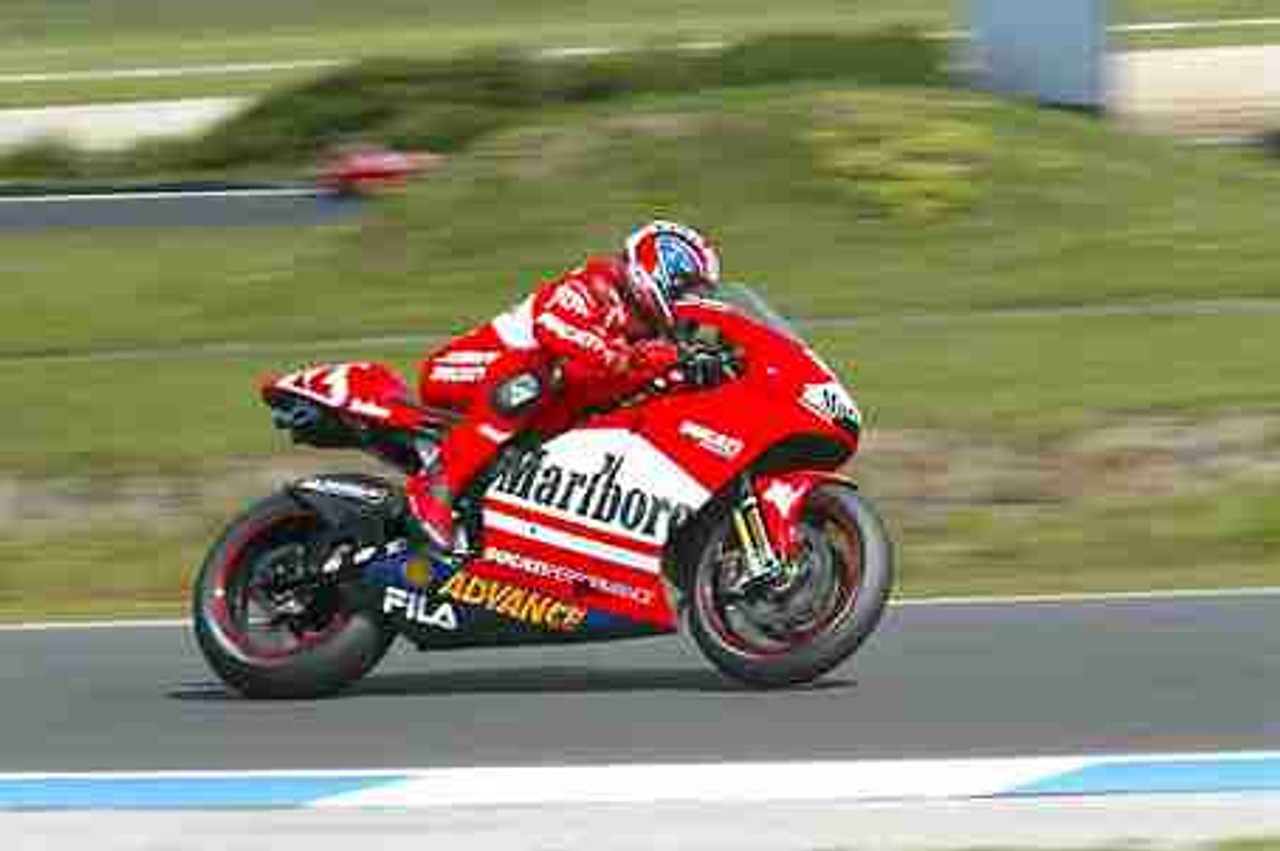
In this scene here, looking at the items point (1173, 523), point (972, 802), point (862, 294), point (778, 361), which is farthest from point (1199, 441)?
point (972, 802)

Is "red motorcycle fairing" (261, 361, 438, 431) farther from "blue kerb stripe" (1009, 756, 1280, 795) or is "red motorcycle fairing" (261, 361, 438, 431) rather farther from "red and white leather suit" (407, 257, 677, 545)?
"blue kerb stripe" (1009, 756, 1280, 795)

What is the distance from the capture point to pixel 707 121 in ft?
64.6

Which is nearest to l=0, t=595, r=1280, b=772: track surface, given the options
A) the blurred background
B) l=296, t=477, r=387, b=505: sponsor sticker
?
l=296, t=477, r=387, b=505: sponsor sticker

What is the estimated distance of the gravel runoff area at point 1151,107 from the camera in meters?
26.9

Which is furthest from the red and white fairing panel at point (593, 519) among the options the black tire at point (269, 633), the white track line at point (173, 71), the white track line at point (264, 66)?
the white track line at point (173, 71)

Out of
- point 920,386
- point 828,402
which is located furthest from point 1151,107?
point 828,402

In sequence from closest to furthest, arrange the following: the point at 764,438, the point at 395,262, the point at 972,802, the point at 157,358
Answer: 1. the point at 972,802
2. the point at 764,438
3. the point at 157,358
4. the point at 395,262

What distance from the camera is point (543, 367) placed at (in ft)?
31.0

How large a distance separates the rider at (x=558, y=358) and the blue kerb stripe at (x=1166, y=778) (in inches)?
76.8

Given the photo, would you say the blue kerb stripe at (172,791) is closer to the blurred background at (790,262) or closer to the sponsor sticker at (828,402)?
the sponsor sticker at (828,402)

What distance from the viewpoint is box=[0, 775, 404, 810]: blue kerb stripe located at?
8.37 m

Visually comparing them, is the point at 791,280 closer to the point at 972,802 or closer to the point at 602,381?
the point at 602,381

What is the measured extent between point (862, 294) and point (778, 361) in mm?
8357

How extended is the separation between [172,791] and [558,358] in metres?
1.78
